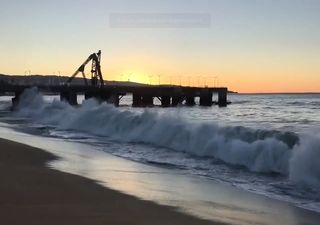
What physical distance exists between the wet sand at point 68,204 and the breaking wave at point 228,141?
4586mm

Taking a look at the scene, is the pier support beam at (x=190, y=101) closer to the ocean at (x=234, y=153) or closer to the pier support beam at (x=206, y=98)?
the pier support beam at (x=206, y=98)

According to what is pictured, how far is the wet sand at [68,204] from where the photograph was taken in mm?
7004

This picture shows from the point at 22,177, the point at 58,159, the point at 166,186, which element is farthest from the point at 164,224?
the point at 58,159

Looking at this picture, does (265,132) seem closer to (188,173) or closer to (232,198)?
(188,173)

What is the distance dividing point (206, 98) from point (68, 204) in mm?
86162

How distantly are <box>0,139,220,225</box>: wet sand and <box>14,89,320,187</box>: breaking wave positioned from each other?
15.0 feet

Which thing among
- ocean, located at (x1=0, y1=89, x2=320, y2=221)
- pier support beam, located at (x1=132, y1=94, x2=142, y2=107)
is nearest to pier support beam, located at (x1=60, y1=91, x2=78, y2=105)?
pier support beam, located at (x1=132, y1=94, x2=142, y2=107)

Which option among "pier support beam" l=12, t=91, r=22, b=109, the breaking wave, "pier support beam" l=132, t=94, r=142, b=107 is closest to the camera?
the breaking wave

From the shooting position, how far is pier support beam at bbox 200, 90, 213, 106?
92769mm

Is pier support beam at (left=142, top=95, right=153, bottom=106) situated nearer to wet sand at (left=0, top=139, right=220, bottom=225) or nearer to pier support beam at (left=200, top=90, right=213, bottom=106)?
pier support beam at (left=200, top=90, right=213, bottom=106)

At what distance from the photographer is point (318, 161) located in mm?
12008

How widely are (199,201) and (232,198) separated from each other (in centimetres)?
78

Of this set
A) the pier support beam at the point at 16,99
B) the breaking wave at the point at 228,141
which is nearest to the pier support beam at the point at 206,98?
the pier support beam at the point at 16,99

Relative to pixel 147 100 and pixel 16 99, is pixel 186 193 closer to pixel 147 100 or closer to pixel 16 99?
pixel 16 99
